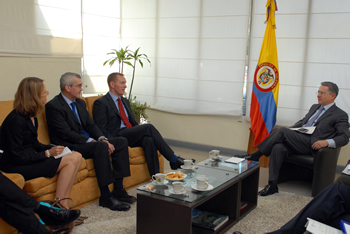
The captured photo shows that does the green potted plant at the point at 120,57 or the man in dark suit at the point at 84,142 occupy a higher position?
the green potted plant at the point at 120,57

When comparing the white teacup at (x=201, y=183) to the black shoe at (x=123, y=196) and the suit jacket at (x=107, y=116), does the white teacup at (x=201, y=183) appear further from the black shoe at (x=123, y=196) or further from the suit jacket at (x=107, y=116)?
the suit jacket at (x=107, y=116)

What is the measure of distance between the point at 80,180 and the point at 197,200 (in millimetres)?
1246

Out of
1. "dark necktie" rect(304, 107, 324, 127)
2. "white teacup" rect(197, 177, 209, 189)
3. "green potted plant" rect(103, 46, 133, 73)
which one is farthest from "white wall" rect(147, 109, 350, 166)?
"white teacup" rect(197, 177, 209, 189)

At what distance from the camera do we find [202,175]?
2783 millimetres

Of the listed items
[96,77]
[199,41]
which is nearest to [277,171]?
[199,41]

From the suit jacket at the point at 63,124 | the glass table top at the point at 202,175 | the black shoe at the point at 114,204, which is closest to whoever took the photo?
the glass table top at the point at 202,175

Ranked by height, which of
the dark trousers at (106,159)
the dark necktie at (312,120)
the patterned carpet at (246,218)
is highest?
the dark necktie at (312,120)

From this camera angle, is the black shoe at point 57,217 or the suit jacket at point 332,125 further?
the suit jacket at point 332,125

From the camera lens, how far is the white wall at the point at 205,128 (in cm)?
514

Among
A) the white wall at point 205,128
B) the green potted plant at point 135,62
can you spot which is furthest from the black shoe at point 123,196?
the white wall at point 205,128

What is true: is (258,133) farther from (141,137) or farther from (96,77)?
(96,77)

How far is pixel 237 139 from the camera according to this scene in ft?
17.0

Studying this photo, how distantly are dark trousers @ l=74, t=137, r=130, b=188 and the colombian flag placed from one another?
6.38 ft

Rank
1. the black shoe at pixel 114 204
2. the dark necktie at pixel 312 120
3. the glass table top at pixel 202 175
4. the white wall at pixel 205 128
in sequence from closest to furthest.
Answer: the glass table top at pixel 202 175, the black shoe at pixel 114 204, the dark necktie at pixel 312 120, the white wall at pixel 205 128
